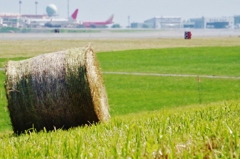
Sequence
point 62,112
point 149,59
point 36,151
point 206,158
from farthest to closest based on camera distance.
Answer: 1. point 149,59
2. point 62,112
3. point 36,151
4. point 206,158

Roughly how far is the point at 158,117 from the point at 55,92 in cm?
506

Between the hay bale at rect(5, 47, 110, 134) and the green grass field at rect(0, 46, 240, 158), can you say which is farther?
the hay bale at rect(5, 47, 110, 134)

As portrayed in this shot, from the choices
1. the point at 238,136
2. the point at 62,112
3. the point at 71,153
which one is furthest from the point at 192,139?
the point at 62,112

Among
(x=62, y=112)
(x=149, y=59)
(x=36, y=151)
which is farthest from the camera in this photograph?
(x=149, y=59)

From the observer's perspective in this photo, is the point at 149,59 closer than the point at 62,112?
No

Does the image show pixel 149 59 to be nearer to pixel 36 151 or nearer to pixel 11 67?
pixel 11 67

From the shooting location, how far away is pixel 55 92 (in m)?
12.0

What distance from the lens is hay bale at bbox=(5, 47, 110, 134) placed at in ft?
39.3

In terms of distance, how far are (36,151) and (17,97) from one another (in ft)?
27.1

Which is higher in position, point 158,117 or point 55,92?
point 158,117

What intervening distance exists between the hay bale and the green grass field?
2.19 ft

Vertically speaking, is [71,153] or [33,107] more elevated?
[71,153]

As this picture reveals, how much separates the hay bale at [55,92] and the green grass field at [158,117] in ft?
2.19

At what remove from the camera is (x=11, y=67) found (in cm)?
1265
